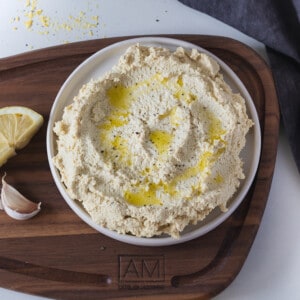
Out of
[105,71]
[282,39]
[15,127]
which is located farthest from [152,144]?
[282,39]

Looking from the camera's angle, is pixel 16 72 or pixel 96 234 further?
pixel 16 72

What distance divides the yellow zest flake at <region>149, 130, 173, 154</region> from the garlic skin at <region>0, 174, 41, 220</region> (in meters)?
0.37

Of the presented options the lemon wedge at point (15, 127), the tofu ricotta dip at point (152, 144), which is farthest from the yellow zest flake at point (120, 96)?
the lemon wedge at point (15, 127)

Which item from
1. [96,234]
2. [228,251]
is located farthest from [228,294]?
[96,234]

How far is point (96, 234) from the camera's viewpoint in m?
1.60

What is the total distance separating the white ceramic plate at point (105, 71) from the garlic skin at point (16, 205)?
10 centimetres

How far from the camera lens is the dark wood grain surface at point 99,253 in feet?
5.14

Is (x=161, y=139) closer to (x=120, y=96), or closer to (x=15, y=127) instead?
(x=120, y=96)

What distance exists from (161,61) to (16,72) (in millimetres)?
454

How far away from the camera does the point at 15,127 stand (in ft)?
5.26

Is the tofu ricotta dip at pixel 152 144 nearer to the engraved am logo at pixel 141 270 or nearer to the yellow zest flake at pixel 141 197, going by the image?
the yellow zest flake at pixel 141 197

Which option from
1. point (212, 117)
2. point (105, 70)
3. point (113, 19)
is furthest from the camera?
point (113, 19)

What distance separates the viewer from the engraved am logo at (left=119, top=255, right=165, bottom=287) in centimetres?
157

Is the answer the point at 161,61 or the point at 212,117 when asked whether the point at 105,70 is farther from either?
the point at 212,117
